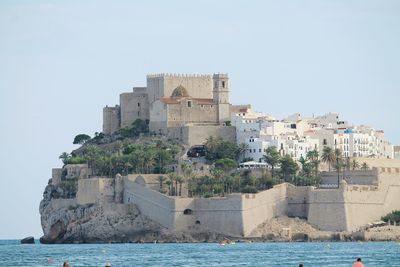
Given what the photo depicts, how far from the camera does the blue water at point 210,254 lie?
75844mm

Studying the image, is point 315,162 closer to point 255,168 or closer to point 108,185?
point 255,168

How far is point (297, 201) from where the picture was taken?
99.9 metres

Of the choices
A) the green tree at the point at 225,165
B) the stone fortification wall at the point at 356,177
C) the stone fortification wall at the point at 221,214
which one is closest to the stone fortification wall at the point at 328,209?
the stone fortification wall at the point at 356,177

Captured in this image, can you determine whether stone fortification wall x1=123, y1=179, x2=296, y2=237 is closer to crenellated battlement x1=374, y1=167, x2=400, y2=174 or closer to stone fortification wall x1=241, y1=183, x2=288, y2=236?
stone fortification wall x1=241, y1=183, x2=288, y2=236

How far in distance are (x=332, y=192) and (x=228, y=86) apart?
717 inches

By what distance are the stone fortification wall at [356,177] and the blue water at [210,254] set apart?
24.1 ft

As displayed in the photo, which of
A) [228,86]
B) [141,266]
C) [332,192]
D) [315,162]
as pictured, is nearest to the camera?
[141,266]

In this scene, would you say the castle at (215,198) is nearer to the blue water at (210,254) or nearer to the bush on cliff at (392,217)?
the bush on cliff at (392,217)

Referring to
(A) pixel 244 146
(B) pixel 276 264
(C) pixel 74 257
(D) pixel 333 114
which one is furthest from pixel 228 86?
(B) pixel 276 264

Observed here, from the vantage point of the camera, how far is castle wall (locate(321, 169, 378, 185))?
10100 cm

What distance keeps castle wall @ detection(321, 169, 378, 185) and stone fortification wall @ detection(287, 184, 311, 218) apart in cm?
461

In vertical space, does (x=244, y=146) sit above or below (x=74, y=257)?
above

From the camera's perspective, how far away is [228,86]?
113m

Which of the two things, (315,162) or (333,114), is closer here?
(315,162)
